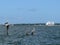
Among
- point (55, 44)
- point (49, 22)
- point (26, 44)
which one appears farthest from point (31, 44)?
point (49, 22)

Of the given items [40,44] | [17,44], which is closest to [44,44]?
[40,44]

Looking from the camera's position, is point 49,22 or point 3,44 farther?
point 49,22

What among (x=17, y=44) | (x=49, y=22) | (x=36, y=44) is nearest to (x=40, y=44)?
→ (x=36, y=44)

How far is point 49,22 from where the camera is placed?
16288 centimetres

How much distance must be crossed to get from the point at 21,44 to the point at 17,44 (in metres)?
0.69

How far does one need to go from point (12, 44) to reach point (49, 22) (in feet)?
365

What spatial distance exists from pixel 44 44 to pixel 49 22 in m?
109

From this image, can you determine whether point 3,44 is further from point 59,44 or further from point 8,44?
point 59,44

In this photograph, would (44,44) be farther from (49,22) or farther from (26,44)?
(49,22)

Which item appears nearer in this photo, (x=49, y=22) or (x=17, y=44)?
(x=17, y=44)

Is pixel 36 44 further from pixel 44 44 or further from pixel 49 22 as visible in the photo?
pixel 49 22

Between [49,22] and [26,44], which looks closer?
[26,44]

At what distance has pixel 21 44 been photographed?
52438 mm

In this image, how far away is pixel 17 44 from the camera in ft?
172
